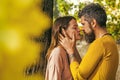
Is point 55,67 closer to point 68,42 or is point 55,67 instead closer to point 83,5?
point 68,42

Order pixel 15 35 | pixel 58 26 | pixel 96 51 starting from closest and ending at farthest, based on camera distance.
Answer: pixel 15 35 < pixel 96 51 < pixel 58 26

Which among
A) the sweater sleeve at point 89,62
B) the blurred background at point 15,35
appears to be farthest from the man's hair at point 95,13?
the blurred background at point 15,35

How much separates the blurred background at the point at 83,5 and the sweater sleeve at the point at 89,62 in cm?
4

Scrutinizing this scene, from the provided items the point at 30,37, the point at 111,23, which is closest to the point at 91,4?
the point at 111,23

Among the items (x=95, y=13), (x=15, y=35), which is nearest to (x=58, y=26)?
(x=95, y=13)

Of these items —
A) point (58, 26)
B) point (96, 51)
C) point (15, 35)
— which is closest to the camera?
point (15, 35)

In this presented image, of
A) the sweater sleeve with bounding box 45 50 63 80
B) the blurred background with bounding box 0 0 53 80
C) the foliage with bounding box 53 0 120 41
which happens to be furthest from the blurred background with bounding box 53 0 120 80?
the blurred background with bounding box 0 0 53 80

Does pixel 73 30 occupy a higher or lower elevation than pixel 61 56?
higher

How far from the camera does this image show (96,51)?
101 cm

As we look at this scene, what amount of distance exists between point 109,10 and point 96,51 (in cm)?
23

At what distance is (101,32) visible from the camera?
1045 mm

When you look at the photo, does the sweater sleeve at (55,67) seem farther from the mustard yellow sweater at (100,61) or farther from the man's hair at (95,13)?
the man's hair at (95,13)

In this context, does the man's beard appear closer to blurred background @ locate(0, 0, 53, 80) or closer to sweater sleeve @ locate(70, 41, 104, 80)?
sweater sleeve @ locate(70, 41, 104, 80)

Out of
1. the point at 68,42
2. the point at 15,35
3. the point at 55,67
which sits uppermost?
the point at 15,35
